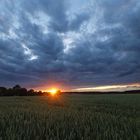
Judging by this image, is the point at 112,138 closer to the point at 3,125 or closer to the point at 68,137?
the point at 68,137

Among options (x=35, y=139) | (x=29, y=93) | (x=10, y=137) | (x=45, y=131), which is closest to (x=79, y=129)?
(x=45, y=131)

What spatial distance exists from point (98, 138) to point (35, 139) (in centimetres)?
117

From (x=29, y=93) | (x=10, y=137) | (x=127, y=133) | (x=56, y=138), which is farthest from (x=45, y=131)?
(x=29, y=93)

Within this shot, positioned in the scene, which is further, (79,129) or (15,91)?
(15,91)

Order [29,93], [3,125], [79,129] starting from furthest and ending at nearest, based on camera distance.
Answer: [29,93] → [3,125] → [79,129]

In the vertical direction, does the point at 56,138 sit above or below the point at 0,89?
below

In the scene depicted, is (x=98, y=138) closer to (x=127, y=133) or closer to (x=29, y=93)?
(x=127, y=133)

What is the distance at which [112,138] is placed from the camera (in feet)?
12.9

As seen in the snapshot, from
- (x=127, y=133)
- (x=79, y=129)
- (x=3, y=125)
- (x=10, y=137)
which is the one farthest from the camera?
(x=3, y=125)

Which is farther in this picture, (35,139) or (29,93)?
(29,93)

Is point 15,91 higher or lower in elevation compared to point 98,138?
higher

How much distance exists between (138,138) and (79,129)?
135cm

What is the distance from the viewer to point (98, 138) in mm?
3881

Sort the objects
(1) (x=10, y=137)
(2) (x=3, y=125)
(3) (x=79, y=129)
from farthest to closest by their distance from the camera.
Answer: (2) (x=3, y=125), (3) (x=79, y=129), (1) (x=10, y=137)
